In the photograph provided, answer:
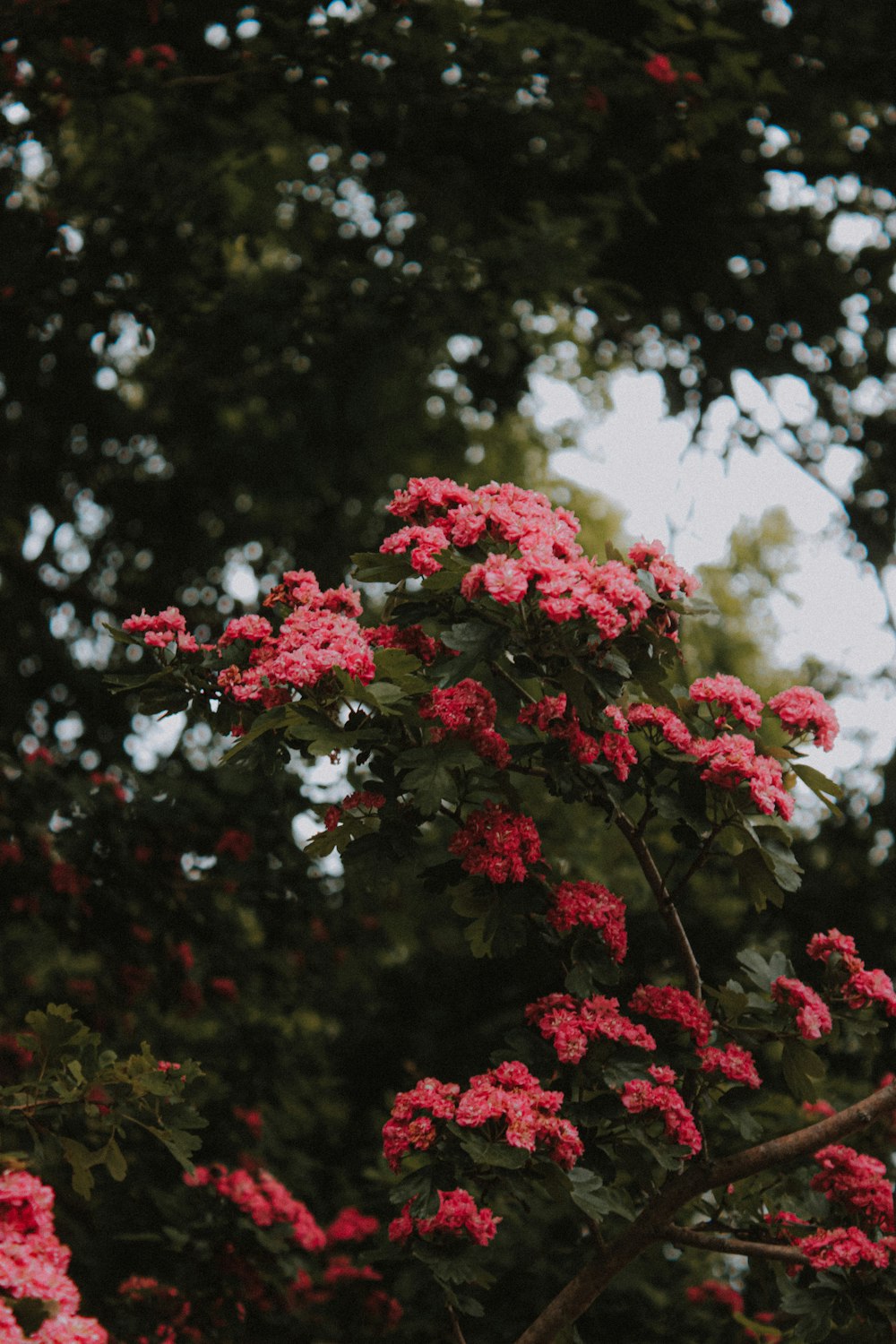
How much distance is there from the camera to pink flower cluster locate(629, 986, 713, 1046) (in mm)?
2785

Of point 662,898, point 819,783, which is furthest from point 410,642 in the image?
point 819,783

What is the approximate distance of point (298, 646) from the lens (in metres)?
2.55

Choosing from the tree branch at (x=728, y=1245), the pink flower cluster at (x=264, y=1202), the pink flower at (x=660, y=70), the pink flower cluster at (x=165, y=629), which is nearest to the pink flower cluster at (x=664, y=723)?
the pink flower cluster at (x=165, y=629)

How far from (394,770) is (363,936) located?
364cm

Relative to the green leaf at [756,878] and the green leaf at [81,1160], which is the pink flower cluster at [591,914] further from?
the green leaf at [81,1160]

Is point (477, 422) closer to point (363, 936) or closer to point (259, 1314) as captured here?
point (363, 936)

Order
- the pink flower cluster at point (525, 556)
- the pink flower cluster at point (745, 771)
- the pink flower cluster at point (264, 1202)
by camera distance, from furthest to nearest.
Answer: the pink flower cluster at point (264, 1202)
the pink flower cluster at point (745, 771)
the pink flower cluster at point (525, 556)

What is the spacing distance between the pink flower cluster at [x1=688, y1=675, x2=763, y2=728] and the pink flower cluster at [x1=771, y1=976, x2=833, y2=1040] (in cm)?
57

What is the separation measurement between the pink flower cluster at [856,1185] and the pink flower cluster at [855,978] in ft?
1.15

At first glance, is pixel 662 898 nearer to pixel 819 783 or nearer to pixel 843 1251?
pixel 819 783

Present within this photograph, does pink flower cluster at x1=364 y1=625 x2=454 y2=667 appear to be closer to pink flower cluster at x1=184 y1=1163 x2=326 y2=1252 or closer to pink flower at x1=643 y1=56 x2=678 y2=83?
pink flower cluster at x1=184 y1=1163 x2=326 y2=1252

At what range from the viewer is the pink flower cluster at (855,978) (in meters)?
2.88

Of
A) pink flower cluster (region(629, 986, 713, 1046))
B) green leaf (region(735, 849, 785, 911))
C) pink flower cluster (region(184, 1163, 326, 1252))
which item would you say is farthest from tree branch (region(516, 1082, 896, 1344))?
pink flower cluster (region(184, 1163, 326, 1252))

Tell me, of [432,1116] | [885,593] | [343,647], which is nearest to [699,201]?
[885,593]
